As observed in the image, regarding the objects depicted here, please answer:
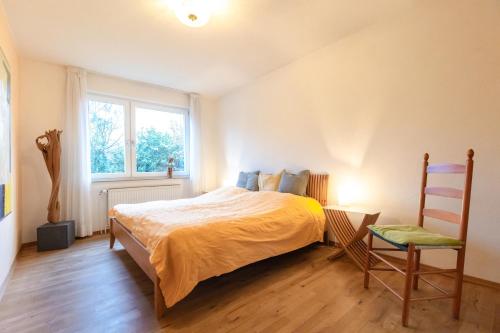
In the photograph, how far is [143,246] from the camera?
6.28 ft

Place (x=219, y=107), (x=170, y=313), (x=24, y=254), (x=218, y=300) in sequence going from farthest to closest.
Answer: (x=219, y=107)
(x=24, y=254)
(x=218, y=300)
(x=170, y=313)

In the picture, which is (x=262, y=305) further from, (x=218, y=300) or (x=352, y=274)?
(x=352, y=274)

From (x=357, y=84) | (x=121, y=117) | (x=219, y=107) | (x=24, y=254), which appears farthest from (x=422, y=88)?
(x=24, y=254)

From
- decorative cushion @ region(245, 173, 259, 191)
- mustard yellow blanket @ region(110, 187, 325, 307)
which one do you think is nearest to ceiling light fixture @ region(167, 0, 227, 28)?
mustard yellow blanket @ region(110, 187, 325, 307)

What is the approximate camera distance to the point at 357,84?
269cm

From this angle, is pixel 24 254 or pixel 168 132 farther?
pixel 168 132

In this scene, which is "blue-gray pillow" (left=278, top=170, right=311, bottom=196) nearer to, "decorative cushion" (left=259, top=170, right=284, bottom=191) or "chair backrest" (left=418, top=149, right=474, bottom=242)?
"decorative cushion" (left=259, top=170, right=284, bottom=191)

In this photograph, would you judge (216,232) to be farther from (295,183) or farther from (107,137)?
(107,137)

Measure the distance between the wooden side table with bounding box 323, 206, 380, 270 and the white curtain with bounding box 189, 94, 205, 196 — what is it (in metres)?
2.70

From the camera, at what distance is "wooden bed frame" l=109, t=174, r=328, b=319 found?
1563 millimetres

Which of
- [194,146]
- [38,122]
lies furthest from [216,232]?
[38,122]

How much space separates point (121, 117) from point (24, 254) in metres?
2.26

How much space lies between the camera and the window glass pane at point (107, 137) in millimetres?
3600

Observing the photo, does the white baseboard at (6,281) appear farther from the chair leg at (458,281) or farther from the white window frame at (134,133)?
the chair leg at (458,281)
